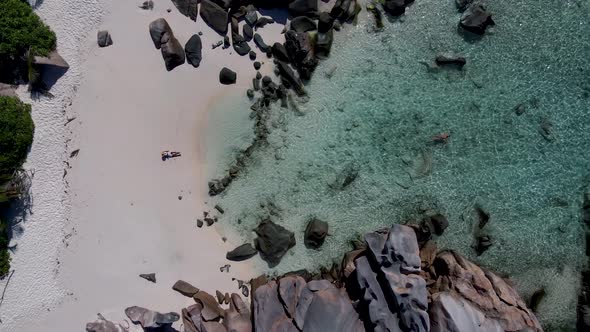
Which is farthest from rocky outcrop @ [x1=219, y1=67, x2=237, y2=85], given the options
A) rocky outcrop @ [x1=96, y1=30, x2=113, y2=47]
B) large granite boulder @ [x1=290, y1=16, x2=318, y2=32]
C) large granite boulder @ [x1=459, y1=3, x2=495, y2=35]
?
large granite boulder @ [x1=459, y1=3, x2=495, y2=35]

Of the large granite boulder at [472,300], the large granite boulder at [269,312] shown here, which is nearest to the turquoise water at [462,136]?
the large granite boulder at [472,300]

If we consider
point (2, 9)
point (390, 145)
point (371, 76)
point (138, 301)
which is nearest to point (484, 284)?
point (390, 145)

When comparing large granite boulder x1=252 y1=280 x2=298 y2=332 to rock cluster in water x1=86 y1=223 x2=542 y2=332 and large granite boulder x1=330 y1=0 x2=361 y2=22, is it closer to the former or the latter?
rock cluster in water x1=86 y1=223 x2=542 y2=332

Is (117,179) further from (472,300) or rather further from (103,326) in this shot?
(472,300)

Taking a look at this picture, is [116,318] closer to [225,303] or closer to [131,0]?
[225,303]

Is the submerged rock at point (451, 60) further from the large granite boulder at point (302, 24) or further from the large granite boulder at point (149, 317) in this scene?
the large granite boulder at point (149, 317)

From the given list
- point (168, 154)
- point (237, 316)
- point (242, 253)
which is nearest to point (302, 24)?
point (168, 154)
